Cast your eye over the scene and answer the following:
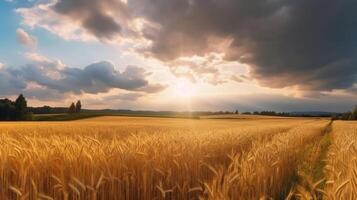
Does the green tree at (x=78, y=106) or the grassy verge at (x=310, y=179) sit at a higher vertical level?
the green tree at (x=78, y=106)

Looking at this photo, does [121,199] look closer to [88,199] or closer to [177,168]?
[88,199]

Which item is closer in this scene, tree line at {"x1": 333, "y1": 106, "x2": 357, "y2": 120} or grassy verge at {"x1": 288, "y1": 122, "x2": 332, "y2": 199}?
grassy verge at {"x1": 288, "y1": 122, "x2": 332, "y2": 199}

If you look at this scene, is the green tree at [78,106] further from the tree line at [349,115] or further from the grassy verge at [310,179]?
the grassy verge at [310,179]

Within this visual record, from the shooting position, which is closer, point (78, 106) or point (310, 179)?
point (310, 179)

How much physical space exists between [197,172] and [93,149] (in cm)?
189

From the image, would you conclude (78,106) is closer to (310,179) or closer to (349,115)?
(349,115)

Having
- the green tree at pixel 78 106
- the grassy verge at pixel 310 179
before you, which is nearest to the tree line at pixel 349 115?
the green tree at pixel 78 106

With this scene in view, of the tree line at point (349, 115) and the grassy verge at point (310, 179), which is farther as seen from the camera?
the tree line at point (349, 115)

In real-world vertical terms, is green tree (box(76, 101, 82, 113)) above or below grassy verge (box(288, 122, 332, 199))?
above

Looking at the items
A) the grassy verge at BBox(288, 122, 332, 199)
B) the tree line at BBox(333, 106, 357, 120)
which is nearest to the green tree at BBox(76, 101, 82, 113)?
the tree line at BBox(333, 106, 357, 120)

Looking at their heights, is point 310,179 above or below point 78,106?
below

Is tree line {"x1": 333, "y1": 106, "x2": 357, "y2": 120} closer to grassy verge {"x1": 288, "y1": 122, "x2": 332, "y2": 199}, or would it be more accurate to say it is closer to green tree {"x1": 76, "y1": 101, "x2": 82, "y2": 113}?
green tree {"x1": 76, "y1": 101, "x2": 82, "y2": 113}

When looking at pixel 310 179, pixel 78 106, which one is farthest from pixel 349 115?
pixel 310 179

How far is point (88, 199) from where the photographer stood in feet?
12.3
